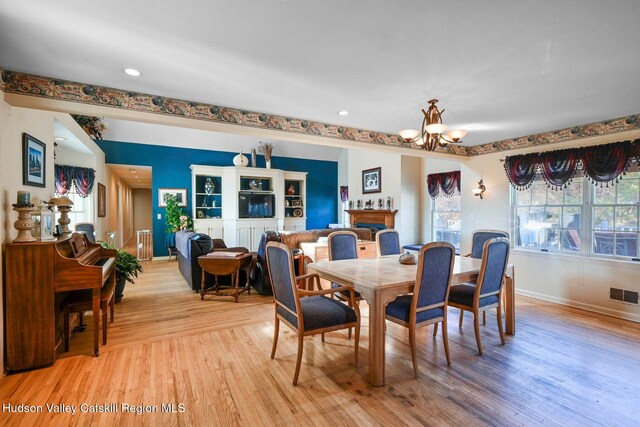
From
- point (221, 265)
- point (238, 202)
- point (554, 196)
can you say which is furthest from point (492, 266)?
point (238, 202)

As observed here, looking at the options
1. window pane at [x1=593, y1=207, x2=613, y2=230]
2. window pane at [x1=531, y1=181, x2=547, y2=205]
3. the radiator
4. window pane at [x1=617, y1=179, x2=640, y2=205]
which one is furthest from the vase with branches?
window pane at [x1=617, y1=179, x2=640, y2=205]

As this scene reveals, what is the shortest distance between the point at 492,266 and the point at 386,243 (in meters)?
1.28

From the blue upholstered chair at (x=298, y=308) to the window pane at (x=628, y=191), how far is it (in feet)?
12.4

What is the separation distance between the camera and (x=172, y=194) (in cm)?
726

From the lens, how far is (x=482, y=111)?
334 centimetres

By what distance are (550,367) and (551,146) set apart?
318cm

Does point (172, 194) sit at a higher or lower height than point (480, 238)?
higher

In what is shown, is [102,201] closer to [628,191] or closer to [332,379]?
[332,379]

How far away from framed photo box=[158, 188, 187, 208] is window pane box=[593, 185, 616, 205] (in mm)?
7660

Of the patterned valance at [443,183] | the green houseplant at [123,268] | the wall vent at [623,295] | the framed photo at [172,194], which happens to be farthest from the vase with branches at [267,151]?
the wall vent at [623,295]

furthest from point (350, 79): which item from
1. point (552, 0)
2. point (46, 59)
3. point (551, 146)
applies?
point (551, 146)

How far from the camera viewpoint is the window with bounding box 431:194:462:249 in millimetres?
6277

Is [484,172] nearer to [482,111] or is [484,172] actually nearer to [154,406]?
[482,111]

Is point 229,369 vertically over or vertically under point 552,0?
under
